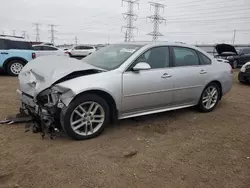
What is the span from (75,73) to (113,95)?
2.14ft

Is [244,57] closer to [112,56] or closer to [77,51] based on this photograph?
[112,56]

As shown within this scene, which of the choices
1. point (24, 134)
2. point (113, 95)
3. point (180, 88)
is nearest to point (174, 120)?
point (180, 88)

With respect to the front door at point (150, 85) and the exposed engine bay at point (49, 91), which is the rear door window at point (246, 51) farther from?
the exposed engine bay at point (49, 91)

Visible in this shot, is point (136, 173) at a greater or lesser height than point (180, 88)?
lesser

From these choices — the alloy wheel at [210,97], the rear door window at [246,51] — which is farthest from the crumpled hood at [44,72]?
the rear door window at [246,51]

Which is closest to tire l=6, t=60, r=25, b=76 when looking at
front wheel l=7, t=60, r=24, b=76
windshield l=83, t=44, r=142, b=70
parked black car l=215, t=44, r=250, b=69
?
front wheel l=7, t=60, r=24, b=76

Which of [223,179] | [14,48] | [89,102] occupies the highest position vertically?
[14,48]

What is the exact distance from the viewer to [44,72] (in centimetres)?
341

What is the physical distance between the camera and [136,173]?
8.61ft

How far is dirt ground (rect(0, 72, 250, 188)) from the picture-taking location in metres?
2.48

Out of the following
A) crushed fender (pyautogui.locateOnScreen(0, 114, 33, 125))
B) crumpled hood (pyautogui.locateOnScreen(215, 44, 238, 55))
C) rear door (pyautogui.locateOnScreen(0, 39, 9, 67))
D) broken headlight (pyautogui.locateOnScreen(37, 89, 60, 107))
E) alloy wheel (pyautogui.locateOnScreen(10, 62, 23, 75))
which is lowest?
crushed fender (pyautogui.locateOnScreen(0, 114, 33, 125))

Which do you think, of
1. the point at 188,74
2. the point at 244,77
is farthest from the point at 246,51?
the point at 188,74

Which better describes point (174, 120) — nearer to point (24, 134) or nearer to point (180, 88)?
point (180, 88)

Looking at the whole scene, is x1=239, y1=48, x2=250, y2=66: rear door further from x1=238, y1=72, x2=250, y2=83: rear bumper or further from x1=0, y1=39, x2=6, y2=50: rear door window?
x1=0, y1=39, x2=6, y2=50: rear door window
